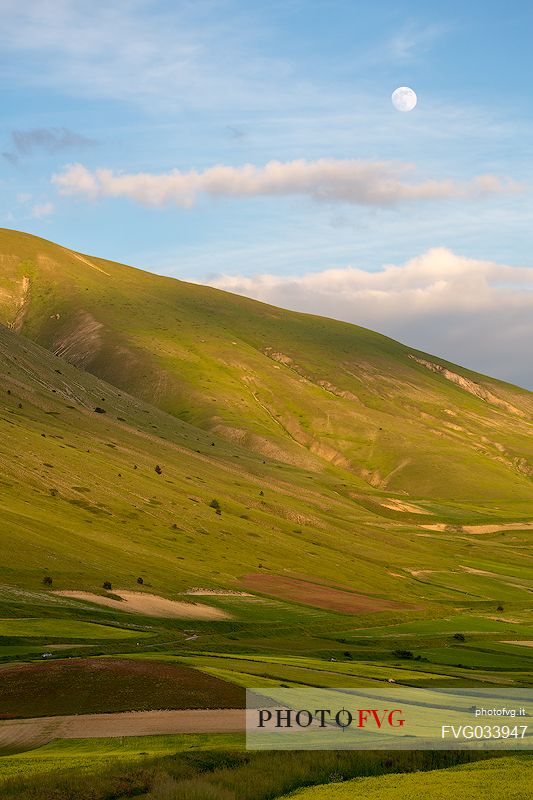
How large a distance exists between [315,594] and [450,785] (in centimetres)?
10509

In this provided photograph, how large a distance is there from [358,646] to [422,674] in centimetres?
2707

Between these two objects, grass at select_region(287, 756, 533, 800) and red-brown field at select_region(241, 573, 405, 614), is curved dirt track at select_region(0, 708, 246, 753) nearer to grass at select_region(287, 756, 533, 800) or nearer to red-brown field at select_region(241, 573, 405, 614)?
grass at select_region(287, 756, 533, 800)

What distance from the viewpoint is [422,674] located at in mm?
78688

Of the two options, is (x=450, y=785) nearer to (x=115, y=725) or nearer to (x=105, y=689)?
(x=115, y=725)

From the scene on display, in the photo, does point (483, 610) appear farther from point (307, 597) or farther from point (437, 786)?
point (437, 786)

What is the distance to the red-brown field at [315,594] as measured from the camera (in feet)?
435

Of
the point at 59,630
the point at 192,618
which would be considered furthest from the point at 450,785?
the point at 192,618

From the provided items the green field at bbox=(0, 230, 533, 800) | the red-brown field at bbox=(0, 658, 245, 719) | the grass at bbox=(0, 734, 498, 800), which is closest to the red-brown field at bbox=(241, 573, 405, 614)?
the green field at bbox=(0, 230, 533, 800)

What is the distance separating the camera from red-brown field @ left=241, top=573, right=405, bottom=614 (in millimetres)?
132625

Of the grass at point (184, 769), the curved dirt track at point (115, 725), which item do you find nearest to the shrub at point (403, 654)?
the curved dirt track at point (115, 725)

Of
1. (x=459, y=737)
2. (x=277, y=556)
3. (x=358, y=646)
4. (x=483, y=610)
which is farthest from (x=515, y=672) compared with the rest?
(x=277, y=556)

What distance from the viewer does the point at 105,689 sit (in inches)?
2280

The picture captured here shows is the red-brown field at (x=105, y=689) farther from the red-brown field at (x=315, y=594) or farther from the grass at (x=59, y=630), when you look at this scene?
the red-brown field at (x=315, y=594)

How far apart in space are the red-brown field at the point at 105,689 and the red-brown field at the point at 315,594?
2765 inches
